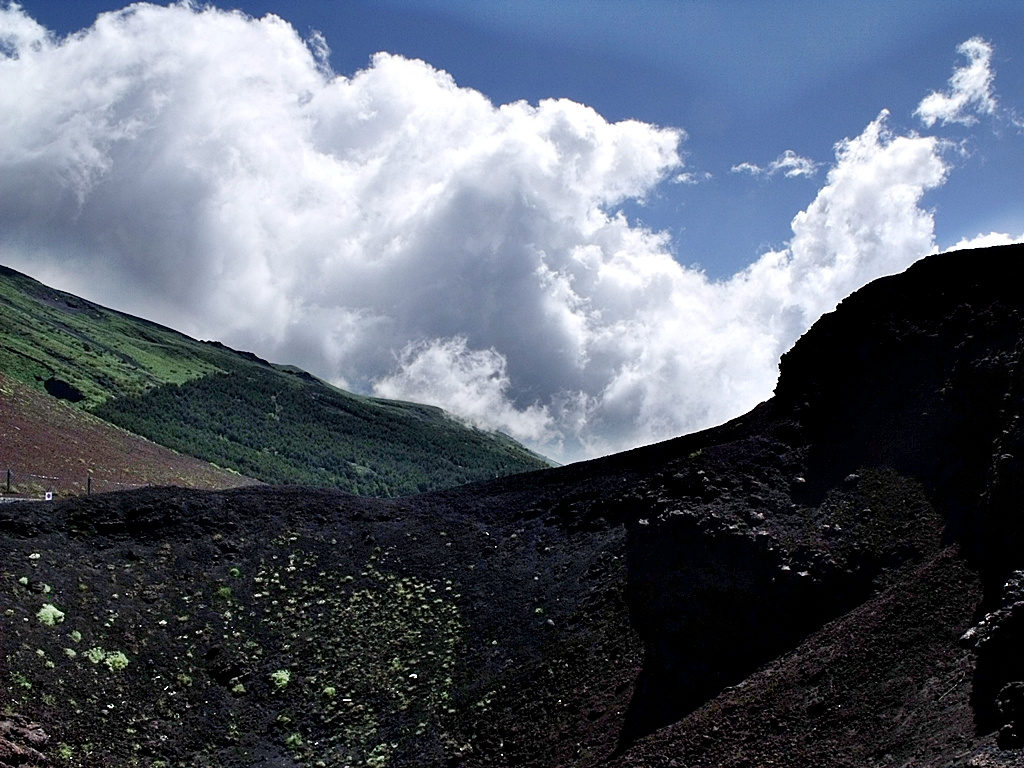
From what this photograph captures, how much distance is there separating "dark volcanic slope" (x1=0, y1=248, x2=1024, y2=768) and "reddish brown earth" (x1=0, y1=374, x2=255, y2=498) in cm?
3777

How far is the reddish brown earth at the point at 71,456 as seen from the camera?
7194 cm

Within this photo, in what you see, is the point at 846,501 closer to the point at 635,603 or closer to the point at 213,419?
the point at 635,603

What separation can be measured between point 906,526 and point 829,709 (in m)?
6.72

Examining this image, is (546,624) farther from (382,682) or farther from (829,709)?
(829,709)

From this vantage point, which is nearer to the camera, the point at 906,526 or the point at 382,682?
the point at 906,526

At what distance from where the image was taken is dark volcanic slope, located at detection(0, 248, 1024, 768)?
17.2m

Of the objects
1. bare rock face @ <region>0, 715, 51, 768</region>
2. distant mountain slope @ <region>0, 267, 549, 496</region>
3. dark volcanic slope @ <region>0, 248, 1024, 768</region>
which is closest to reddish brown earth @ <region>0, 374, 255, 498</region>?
distant mountain slope @ <region>0, 267, 549, 496</region>

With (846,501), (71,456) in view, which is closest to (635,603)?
(846,501)

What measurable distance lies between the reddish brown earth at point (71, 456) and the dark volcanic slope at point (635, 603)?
37.8 metres

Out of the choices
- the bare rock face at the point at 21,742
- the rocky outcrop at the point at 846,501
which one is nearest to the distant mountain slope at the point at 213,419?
the bare rock face at the point at 21,742

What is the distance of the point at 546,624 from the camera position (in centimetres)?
2661

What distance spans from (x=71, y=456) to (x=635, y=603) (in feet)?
254

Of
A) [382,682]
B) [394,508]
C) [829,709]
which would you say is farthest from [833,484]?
[394,508]

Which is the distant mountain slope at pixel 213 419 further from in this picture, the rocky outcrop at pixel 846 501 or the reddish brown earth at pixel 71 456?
the rocky outcrop at pixel 846 501
